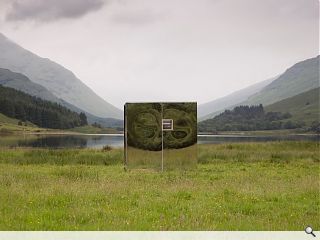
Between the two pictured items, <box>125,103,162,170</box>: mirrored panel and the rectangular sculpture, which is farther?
<box>125,103,162,170</box>: mirrored panel

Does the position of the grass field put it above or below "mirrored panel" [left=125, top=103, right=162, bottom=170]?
below

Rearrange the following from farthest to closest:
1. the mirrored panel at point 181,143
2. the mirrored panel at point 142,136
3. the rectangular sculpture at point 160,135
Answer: the mirrored panel at point 181,143 < the mirrored panel at point 142,136 < the rectangular sculpture at point 160,135

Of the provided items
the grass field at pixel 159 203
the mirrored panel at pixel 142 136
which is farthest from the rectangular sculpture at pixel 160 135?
the grass field at pixel 159 203

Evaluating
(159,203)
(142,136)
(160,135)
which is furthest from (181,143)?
(159,203)

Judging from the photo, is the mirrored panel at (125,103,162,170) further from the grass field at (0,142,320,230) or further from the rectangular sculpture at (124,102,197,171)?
the grass field at (0,142,320,230)

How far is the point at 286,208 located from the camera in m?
16.4

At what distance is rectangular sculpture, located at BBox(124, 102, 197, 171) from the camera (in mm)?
33094

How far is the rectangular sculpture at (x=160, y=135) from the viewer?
33094 mm

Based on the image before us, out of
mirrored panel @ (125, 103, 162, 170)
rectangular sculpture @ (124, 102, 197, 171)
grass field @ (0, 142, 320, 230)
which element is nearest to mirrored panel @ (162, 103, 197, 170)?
rectangular sculpture @ (124, 102, 197, 171)

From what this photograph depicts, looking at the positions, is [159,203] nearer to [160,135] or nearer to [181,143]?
[160,135]

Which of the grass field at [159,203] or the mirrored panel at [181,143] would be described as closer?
the grass field at [159,203]

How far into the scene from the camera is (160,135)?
3394 cm

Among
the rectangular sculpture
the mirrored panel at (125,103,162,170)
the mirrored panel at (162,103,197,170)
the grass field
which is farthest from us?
the mirrored panel at (162,103,197,170)

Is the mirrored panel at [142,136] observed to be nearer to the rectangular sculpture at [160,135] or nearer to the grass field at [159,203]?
the rectangular sculpture at [160,135]
